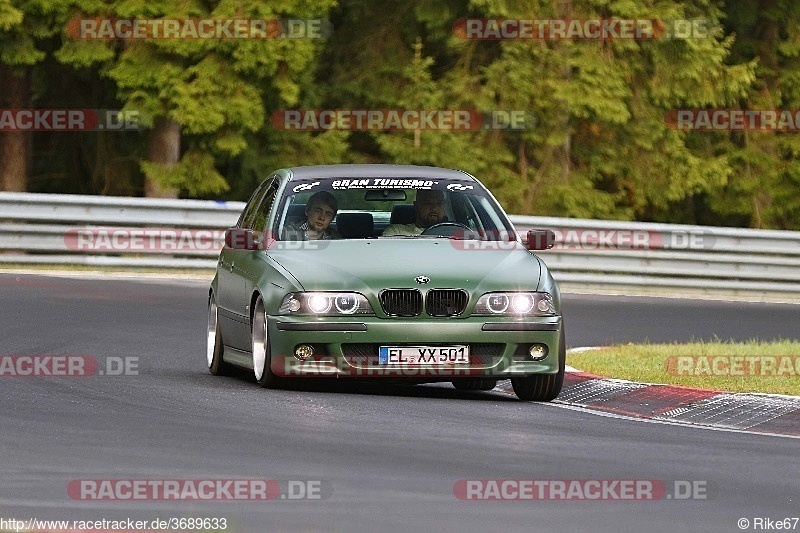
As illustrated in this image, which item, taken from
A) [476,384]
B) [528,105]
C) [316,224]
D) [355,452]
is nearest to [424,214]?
[316,224]

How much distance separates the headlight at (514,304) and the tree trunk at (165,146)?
65.5 ft

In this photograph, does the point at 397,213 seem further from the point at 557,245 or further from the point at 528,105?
the point at 528,105

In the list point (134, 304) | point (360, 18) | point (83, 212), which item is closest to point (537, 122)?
point (360, 18)

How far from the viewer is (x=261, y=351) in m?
13.9

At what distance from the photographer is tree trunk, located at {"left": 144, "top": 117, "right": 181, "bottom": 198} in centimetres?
3306

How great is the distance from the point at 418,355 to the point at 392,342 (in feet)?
0.61

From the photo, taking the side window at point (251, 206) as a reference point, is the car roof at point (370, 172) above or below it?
above

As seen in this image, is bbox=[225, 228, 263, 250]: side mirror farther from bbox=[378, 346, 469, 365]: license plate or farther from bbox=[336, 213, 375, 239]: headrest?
bbox=[378, 346, 469, 365]: license plate

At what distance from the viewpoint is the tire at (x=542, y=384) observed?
13.7 meters

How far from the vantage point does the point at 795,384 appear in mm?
15039

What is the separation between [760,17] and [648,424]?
30.3 meters

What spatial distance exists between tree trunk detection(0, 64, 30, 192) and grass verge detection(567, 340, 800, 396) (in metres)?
18.5

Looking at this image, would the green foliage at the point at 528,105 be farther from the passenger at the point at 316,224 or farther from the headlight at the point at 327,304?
the headlight at the point at 327,304

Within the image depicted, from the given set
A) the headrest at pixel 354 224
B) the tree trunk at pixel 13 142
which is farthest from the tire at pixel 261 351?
the tree trunk at pixel 13 142
